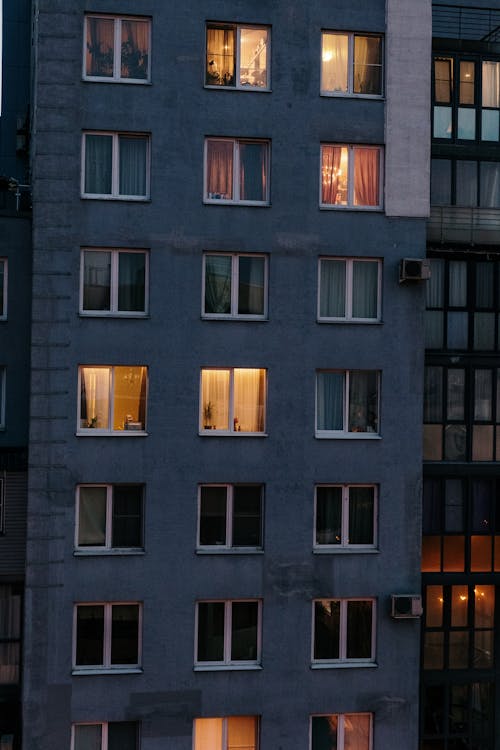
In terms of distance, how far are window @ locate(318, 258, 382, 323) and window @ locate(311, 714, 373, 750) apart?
36.3 ft

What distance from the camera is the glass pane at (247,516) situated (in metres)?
24.2

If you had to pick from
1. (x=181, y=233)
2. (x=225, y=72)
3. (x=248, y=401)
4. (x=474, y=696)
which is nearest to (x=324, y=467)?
(x=248, y=401)

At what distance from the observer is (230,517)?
24094mm

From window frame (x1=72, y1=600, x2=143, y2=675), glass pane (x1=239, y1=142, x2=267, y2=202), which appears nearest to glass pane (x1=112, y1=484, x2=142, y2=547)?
window frame (x1=72, y1=600, x2=143, y2=675)

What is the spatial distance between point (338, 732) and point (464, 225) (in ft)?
49.1

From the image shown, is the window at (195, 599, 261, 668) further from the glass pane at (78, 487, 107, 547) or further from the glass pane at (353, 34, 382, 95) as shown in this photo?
the glass pane at (353, 34, 382, 95)

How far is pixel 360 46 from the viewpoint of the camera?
24.9m

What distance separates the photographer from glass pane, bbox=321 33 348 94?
2473 cm

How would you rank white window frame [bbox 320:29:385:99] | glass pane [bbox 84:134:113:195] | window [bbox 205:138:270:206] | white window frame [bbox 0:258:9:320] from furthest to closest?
1. white window frame [bbox 320:29:385:99]
2. white window frame [bbox 0:258:9:320]
3. window [bbox 205:138:270:206]
4. glass pane [bbox 84:134:113:195]

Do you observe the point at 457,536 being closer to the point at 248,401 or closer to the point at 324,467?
the point at 324,467

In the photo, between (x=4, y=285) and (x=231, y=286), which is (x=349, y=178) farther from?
(x=4, y=285)

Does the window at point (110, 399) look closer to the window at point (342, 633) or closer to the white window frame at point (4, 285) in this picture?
the white window frame at point (4, 285)

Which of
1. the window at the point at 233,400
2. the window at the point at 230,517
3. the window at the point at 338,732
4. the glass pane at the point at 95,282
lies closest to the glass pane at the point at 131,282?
the glass pane at the point at 95,282

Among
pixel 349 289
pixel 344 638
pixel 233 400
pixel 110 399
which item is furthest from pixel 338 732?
pixel 349 289
